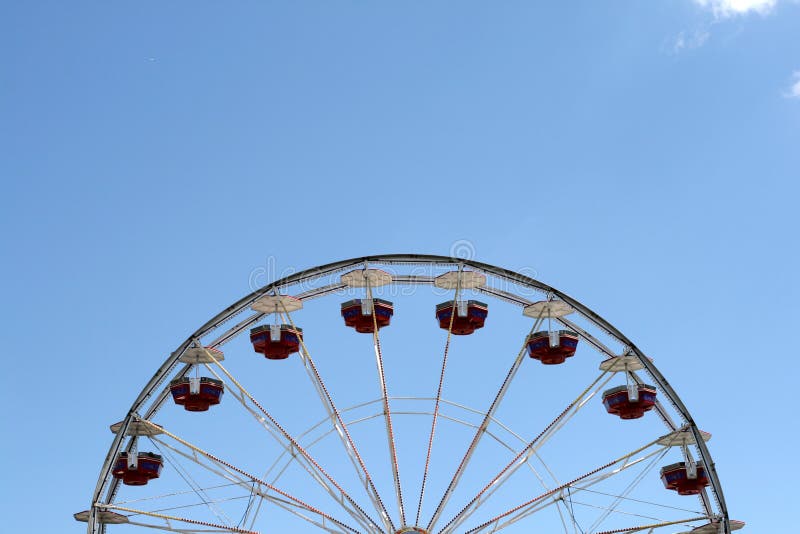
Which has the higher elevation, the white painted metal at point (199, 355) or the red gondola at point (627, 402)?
Result: the white painted metal at point (199, 355)

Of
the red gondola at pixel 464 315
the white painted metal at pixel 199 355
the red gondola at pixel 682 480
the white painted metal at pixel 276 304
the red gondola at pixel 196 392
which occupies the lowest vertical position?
the red gondola at pixel 682 480

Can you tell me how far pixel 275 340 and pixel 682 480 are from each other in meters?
10.8

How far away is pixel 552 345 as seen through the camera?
25594 millimetres

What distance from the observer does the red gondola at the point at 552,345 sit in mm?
25594

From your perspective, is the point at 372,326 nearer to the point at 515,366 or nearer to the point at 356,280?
the point at 356,280

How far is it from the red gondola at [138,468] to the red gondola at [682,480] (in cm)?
1282

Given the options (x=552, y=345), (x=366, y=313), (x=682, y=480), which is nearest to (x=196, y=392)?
(x=366, y=313)

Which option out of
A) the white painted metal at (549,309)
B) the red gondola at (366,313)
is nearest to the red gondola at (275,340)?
the red gondola at (366,313)

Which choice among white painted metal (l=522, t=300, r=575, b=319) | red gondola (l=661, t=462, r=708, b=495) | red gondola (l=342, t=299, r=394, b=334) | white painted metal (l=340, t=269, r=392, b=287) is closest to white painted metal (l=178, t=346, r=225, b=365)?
red gondola (l=342, t=299, r=394, b=334)

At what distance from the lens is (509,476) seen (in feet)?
78.0

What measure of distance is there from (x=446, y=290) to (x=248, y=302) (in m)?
4.97

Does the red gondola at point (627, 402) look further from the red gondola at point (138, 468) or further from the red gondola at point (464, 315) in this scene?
the red gondola at point (138, 468)

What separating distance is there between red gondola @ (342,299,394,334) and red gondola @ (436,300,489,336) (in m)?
1.32

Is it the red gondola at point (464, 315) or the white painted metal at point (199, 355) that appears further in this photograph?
the red gondola at point (464, 315)
